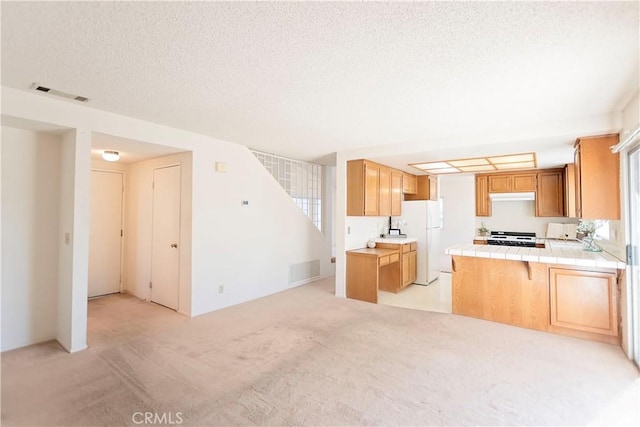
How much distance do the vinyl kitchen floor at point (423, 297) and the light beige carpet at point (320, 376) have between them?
74 cm

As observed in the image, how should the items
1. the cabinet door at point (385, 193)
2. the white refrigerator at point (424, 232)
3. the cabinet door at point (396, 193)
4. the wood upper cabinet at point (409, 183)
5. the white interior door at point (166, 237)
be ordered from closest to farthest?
the white interior door at point (166, 237) < the cabinet door at point (385, 193) < the cabinet door at point (396, 193) < the white refrigerator at point (424, 232) < the wood upper cabinet at point (409, 183)

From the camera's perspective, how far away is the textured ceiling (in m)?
1.63

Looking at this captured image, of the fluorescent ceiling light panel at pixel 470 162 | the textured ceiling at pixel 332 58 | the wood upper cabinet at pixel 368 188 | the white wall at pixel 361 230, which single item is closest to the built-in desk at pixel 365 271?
the white wall at pixel 361 230

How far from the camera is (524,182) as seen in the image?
5.84 meters

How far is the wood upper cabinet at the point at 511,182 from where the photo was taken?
5.79 meters

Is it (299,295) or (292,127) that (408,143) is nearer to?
(292,127)

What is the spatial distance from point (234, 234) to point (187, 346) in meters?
1.80

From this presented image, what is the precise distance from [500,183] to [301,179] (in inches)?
158

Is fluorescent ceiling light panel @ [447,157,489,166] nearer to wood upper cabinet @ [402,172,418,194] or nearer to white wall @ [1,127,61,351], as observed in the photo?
wood upper cabinet @ [402,172,418,194]

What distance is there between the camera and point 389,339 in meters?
3.21

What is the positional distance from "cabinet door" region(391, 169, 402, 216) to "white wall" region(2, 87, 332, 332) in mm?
1855

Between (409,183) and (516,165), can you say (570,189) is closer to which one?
(516,165)
